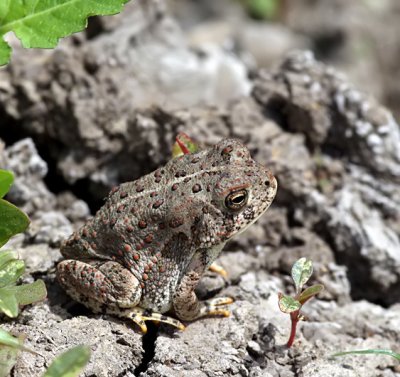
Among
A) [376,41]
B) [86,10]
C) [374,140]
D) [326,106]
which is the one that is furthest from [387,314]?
[376,41]

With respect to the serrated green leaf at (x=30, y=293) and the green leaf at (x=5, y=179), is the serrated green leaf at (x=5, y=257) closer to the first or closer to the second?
the serrated green leaf at (x=30, y=293)

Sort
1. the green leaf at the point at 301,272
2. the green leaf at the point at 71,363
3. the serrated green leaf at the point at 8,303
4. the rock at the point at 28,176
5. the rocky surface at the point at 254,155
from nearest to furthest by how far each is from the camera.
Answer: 1. the green leaf at the point at 71,363
2. the serrated green leaf at the point at 8,303
3. the green leaf at the point at 301,272
4. the rocky surface at the point at 254,155
5. the rock at the point at 28,176

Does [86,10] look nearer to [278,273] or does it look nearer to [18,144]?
[18,144]

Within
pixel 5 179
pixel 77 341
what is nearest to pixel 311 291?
pixel 77 341

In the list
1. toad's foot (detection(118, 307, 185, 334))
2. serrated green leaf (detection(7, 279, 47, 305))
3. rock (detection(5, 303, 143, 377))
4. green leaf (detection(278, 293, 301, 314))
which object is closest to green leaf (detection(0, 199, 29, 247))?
serrated green leaf (detection(7, 279, 47, 305))

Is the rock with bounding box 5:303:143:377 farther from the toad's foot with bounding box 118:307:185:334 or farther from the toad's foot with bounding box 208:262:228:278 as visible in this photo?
the toad's foot with bounding box 208:262:228:278

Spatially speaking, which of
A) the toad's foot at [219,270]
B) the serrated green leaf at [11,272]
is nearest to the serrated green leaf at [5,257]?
the serrated green leaf at [11,272]
